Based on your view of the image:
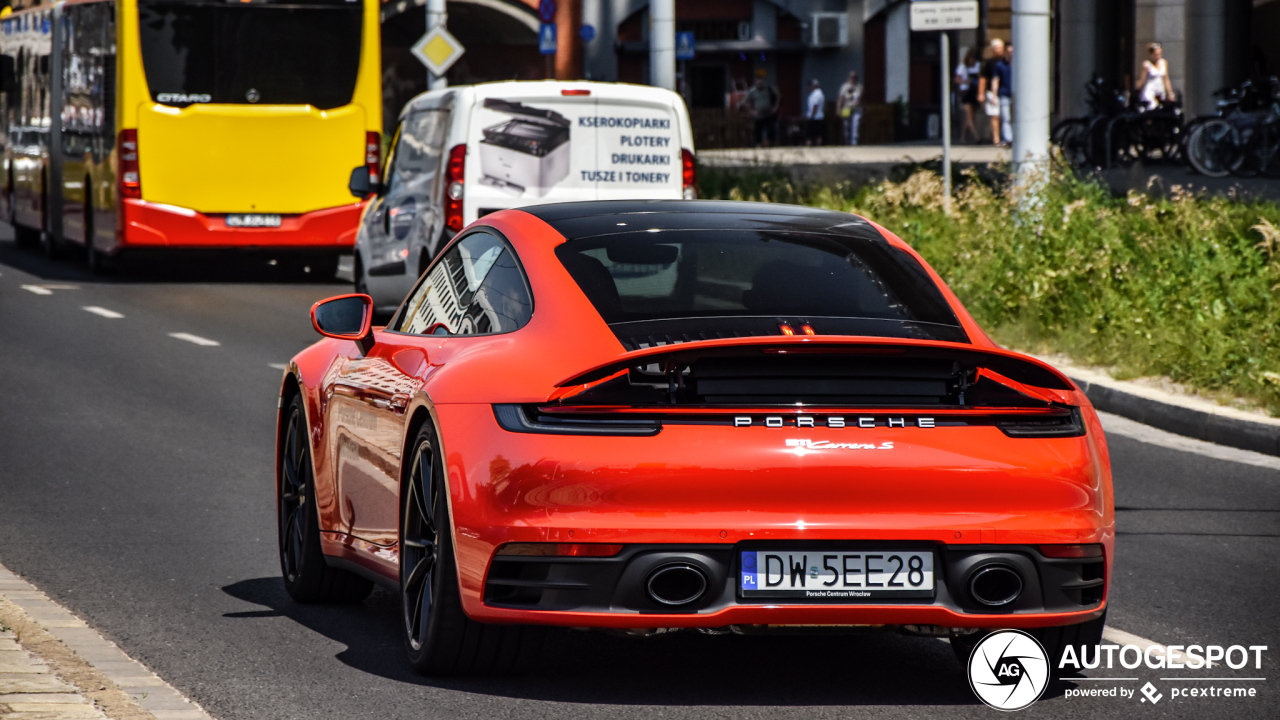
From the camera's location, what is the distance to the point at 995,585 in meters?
5.38

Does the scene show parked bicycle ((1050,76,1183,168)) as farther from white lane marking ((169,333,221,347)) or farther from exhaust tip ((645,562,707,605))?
exhaust tip ((645,562,707,605))

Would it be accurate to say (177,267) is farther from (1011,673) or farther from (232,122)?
(1011,673)

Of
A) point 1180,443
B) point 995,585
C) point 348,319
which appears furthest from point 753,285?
point 1180,443

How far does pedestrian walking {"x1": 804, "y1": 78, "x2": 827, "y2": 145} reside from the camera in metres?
58.9

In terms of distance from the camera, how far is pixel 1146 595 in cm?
736

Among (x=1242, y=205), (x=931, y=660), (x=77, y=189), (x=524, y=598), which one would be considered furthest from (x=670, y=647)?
(x=77, y=189)

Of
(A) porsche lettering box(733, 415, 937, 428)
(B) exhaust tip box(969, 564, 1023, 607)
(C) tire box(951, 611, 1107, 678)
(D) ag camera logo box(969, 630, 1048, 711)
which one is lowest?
(D) ag camera logo box(969, 630, 1048, 711)

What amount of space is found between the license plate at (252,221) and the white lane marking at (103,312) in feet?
8.80

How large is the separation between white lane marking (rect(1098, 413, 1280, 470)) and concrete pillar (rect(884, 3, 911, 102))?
50.1 m

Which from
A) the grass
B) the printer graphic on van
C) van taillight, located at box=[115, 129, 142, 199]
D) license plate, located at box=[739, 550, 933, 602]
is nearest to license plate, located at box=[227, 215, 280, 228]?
van taillight, located at box=[115, 129, 142, 199]

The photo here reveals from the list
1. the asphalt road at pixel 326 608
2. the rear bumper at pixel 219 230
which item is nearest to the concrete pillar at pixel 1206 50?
the rear bumper at pixel 219 230

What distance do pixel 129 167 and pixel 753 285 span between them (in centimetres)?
1684

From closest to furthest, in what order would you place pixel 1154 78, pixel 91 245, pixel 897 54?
pixel 91 245, pixel 1154 78, pixel 897 54

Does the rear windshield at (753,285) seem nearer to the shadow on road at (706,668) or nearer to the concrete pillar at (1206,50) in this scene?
the shadow on road at (706,668)
